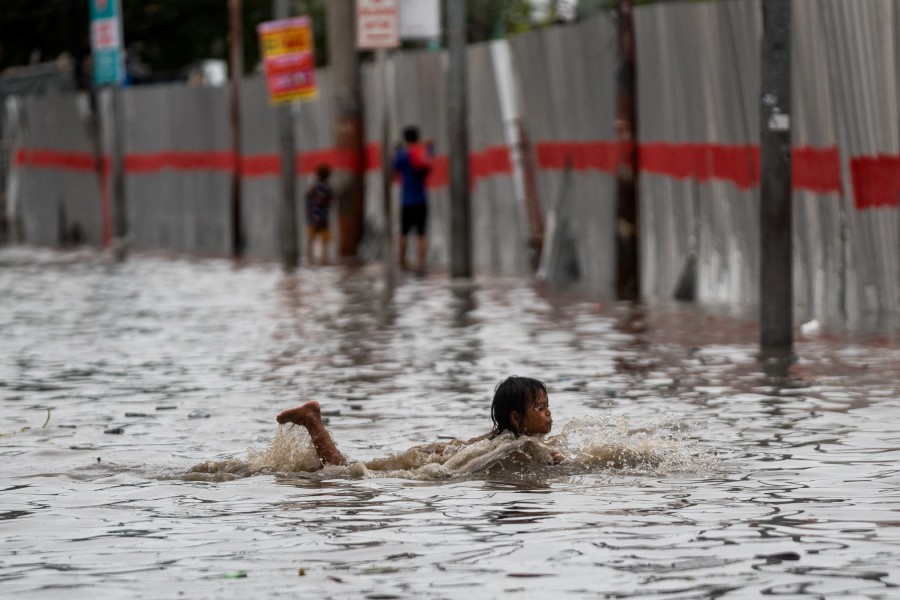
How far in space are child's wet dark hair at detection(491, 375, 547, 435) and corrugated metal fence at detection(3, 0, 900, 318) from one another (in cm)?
804

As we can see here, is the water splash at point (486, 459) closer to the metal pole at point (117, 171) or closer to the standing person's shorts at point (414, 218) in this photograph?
the standing person's shorts at point (414, 218)

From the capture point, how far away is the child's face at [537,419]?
30.8 ft

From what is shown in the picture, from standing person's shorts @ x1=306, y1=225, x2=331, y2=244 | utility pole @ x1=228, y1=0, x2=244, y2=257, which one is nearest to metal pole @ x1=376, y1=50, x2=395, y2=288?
standing person's shorts @ x1=306, y1=225, x2=331, y2=244

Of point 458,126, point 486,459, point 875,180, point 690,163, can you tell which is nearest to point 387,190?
point 458,126

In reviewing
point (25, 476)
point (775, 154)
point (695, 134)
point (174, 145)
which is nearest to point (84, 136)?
point (174, 145)

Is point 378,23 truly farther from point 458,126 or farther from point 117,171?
point 117,171

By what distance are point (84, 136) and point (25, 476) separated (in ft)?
123

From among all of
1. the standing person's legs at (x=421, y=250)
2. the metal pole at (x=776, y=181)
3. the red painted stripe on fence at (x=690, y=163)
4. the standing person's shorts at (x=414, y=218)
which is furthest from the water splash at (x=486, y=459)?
the standing person's shorts at (x=414, y=218)

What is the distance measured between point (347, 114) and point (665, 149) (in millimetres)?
12763

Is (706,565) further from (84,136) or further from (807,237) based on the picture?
(84,136)

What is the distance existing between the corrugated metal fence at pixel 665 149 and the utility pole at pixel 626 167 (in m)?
0.39

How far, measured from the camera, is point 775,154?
14.7 meters

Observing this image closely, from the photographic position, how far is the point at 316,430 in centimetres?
964

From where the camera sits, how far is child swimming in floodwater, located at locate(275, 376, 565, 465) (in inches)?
369
